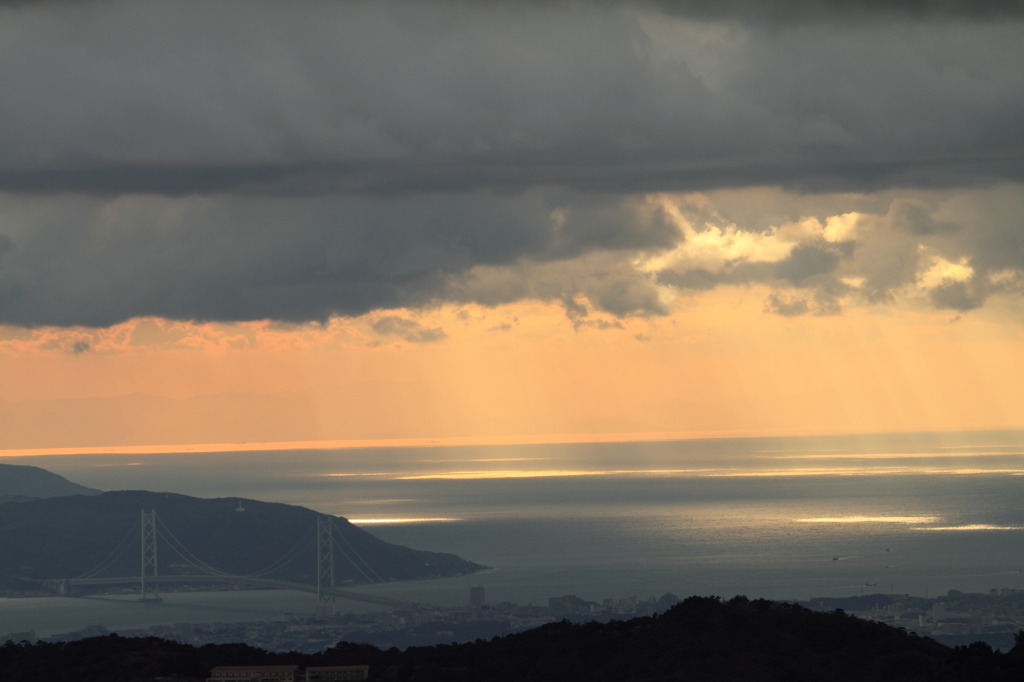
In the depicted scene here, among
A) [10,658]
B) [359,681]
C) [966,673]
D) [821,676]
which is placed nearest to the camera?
[966,673]

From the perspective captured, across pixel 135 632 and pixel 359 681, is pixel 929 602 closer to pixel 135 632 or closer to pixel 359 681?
pixel 135 632

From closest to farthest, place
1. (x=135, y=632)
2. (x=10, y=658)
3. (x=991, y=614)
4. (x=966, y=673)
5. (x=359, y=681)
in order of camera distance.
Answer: (x=966, y=673)
(x=359, y=681)
(x=10, y=658)
(x=991, y=614)
(x=135, y=632)

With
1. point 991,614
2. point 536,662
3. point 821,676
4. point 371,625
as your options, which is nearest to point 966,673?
point 821,676

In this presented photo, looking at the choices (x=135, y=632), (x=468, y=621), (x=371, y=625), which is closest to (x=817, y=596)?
(x=468, y=621)

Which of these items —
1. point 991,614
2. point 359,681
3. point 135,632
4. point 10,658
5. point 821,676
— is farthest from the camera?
point 135,632

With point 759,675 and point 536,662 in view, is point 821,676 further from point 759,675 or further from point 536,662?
point 536,662

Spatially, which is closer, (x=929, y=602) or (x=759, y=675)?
(x=759, y=675)
